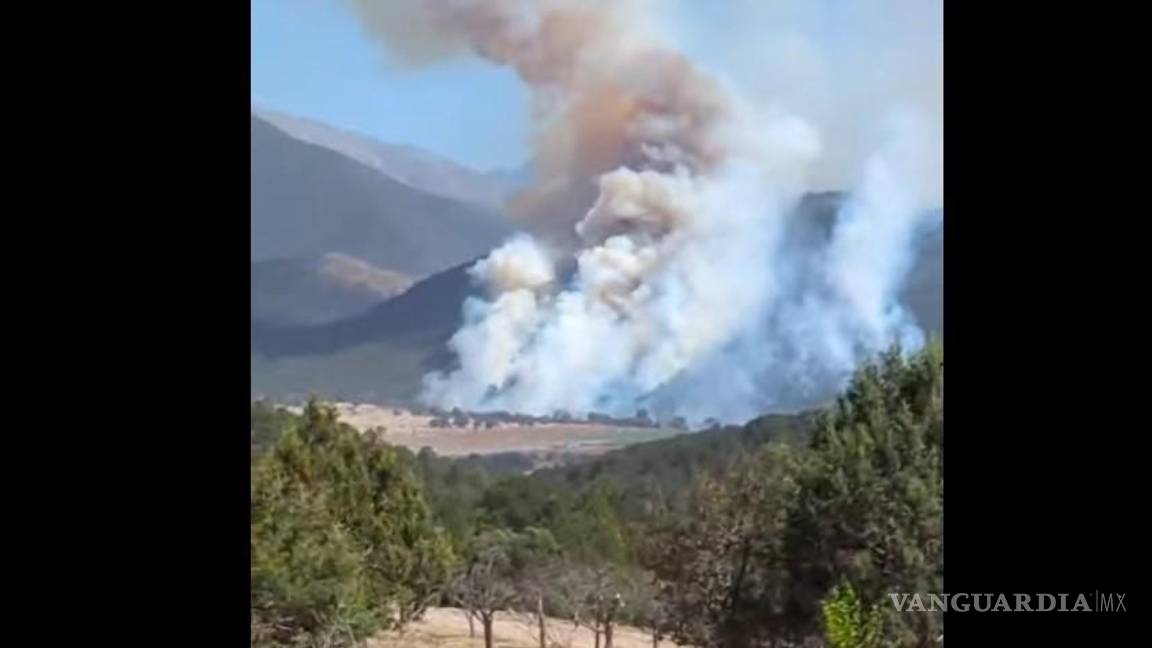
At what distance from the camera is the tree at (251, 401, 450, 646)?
2951 mm

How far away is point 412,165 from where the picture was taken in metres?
2.94

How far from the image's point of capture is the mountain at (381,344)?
2.96 meters

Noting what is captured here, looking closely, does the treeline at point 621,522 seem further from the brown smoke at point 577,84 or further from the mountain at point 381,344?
the brown smoke at point 577,84

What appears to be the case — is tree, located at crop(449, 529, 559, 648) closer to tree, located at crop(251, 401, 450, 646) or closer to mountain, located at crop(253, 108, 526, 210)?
tree, located at crop(251, 401, 450, 646)

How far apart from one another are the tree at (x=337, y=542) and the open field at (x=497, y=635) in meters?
0.04

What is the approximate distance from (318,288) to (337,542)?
23.1 inches

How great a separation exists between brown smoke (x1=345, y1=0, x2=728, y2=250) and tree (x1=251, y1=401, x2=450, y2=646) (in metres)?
0.67

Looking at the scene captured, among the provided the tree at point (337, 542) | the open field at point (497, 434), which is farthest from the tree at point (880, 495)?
the tree at point (337, 542)
